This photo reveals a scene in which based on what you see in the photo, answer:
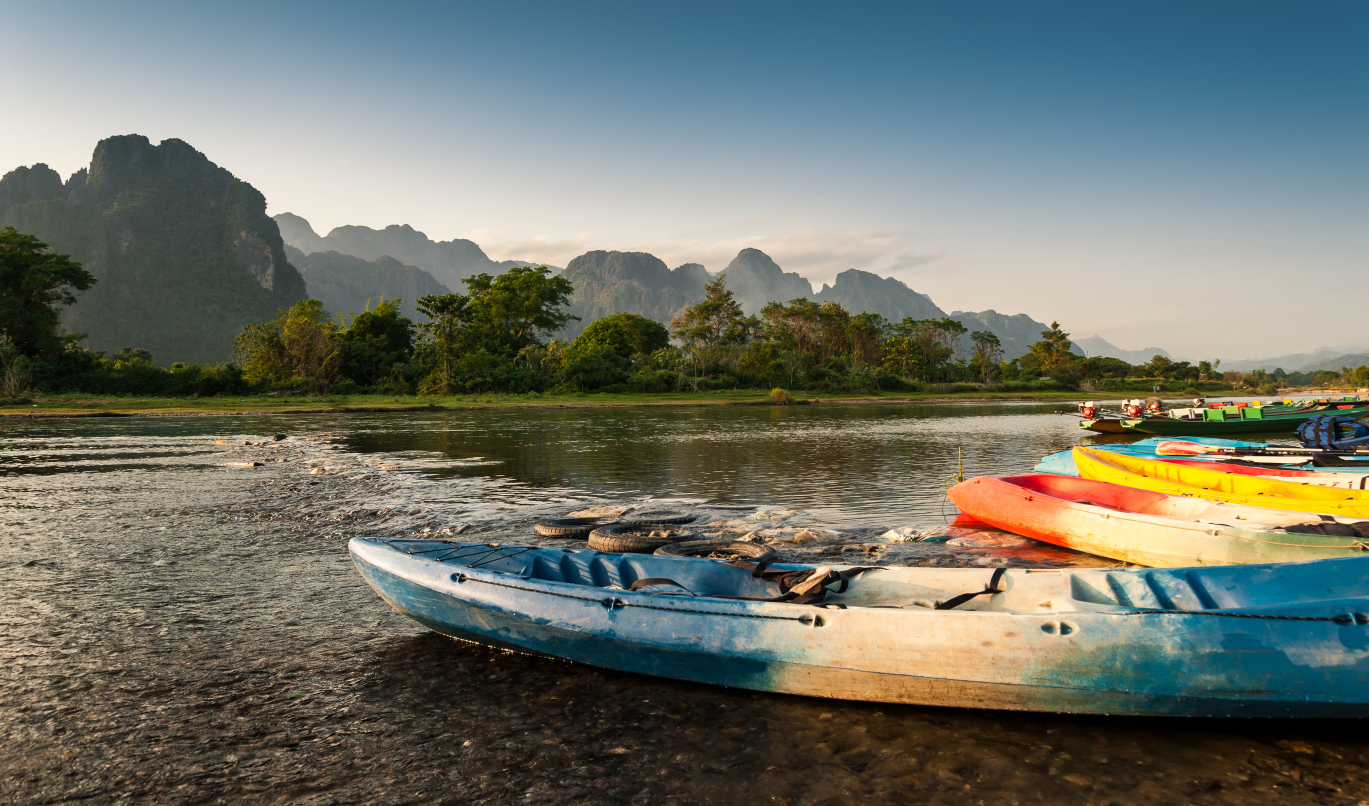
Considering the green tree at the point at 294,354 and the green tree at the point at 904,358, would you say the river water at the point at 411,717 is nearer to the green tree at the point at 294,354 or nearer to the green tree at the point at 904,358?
the green tree at the point at 294,354

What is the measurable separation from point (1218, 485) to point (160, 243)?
666 ft

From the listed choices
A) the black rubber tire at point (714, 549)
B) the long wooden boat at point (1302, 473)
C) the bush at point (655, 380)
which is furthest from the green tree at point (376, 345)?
the long wooden boat at point (1302, 473)

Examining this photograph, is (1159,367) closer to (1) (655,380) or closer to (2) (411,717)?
(1) (655,380)

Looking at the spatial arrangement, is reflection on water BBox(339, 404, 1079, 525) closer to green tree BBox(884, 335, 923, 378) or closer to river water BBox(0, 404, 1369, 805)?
river water BBox(0, 404, 1369, 805)

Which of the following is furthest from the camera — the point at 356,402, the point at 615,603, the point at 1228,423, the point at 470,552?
the point at 356,402

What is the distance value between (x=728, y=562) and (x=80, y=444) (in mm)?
34230

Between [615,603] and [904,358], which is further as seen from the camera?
[904,358]

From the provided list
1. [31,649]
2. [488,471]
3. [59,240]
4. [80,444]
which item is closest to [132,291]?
[59,240]

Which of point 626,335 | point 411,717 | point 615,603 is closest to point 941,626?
point 615,603

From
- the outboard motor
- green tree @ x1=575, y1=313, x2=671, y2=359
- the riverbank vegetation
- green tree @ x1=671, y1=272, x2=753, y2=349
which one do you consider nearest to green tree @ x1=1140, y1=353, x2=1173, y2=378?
the riverbank vegetation

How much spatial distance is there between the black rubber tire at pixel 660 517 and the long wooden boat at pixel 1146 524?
4973mm

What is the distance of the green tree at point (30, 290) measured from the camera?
61.1m

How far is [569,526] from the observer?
1254 centimetres

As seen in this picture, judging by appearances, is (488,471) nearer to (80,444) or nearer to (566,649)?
(566,649)
